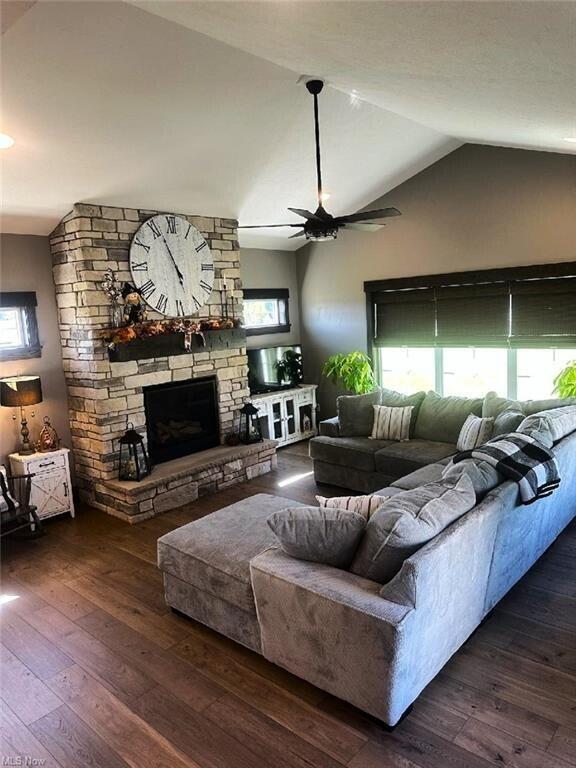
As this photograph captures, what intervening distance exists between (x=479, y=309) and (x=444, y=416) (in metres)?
1.48

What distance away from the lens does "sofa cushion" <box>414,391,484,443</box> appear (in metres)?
4.99

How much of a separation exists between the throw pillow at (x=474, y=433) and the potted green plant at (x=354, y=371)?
185 centimetres

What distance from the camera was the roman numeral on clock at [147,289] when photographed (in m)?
4.95

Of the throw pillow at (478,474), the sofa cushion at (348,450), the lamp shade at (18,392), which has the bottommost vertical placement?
the sofa cushion at (348,450)

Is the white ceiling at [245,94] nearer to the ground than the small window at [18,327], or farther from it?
farther from it

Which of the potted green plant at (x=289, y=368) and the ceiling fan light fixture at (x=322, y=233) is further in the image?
the potted green plant at (x=289, y=368)

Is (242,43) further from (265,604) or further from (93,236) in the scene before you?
(265,604)

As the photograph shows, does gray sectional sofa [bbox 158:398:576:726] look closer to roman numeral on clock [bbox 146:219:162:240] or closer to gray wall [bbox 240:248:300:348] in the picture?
Result: roman numeral on clock [bbox 146:219:162:240]

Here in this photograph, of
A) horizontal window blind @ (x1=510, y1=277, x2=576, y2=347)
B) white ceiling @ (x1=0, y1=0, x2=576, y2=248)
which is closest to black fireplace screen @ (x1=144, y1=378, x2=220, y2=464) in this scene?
white ceiling @ (x1=0, y1=0, x2=576, y2=248)

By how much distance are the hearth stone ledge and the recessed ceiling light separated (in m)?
2.84

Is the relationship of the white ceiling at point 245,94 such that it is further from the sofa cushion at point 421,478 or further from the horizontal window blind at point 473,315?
the sofa cushion at point 421,478

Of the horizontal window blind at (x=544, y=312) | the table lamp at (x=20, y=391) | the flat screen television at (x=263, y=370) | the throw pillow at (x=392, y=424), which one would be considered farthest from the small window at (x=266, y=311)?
the horizontal window blind at (x=544, y=312)

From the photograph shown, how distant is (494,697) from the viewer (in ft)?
7.98

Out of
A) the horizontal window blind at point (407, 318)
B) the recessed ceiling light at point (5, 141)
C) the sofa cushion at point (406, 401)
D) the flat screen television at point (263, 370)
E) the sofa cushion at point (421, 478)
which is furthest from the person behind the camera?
the flat screen television at point (263, 370)
